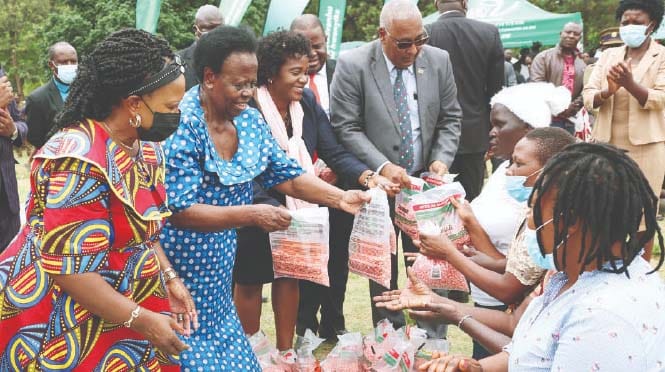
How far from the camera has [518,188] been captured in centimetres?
301

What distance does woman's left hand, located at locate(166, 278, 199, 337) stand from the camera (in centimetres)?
269

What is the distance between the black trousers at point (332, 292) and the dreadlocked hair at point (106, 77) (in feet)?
7.99

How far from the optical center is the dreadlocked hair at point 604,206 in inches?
71.9

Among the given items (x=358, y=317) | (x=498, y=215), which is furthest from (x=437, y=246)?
(x=358, y=317)

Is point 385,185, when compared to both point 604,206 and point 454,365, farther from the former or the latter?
point 604,206

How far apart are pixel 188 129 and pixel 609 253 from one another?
5.75 ft

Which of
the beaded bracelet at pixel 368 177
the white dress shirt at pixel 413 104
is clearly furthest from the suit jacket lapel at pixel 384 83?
the beaded bracelet at pixel 368 177

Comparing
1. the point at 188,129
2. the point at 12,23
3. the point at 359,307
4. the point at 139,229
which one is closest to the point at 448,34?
the point at 359,307

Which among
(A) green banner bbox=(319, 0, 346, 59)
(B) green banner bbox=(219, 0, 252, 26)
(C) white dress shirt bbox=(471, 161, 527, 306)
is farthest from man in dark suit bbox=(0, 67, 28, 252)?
(A) green banner bbox=(319, 0, 346, 59)

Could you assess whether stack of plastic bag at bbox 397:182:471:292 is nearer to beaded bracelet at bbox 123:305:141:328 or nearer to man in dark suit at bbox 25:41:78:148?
beaded bracelet at bbox 123:305:141:328

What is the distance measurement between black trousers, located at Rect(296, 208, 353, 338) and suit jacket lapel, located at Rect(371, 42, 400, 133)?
748 mm

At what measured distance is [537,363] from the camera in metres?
1.92

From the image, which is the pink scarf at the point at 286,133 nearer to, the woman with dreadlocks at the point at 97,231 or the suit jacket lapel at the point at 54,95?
the woman with dreadlocks at the point at 97,231

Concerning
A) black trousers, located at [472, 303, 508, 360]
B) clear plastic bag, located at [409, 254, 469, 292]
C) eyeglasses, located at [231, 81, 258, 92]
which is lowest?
black trousers, located at [472, 303, 508, 360]
